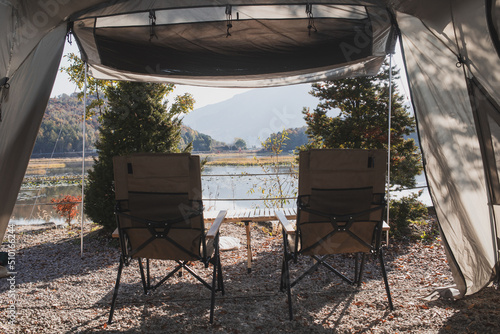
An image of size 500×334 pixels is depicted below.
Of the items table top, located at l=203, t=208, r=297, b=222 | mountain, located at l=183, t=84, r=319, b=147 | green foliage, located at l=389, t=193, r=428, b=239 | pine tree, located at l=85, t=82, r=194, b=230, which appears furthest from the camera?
mountain, located at l=183, t=84, r=319, b=147

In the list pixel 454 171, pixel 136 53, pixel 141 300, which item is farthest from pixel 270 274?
pixel 136 53

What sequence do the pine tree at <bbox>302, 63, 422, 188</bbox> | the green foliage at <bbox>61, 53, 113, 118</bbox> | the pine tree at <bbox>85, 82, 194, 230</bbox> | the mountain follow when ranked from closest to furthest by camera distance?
the pine tree at <bbox>85, 82, 194, 230</bbox>
the pine tree at <bbox>302, 63, 422, 188</bbox>
the mountain
the green foliage at <bbox>61, 53, 113, 118</bbox>

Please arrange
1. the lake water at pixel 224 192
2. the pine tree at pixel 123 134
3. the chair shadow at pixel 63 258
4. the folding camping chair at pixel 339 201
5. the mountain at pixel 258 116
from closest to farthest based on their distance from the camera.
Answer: the folding camping chair at pixel 339 201, the chair shadow at pixel 63 258, the pine tree at pixel 123 134, the mountain at pixel 258 116, the lake water at pixel 224 192

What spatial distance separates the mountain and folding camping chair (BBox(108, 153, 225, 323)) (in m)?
2.65

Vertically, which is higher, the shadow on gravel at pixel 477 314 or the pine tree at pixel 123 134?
the pine tree at pixel 123 134

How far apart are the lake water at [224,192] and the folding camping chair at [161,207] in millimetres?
3326

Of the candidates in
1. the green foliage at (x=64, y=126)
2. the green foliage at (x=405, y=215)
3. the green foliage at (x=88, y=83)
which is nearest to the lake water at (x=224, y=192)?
the green foliage at (x=64, y=126)

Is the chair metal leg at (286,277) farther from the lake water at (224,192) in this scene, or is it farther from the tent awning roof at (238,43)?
the lake water at (224,192)

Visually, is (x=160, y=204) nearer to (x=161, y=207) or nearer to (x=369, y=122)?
(x=161, y=207)

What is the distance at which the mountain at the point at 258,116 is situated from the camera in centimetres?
536

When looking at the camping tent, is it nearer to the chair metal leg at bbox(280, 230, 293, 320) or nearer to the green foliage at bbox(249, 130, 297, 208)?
the chair metal leg at bbox(280, 230, 293, 320)

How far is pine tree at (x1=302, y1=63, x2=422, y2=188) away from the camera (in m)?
4.72

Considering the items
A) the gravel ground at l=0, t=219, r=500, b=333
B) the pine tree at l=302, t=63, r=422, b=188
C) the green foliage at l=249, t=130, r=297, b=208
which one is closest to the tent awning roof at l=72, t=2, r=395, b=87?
the pine tree at l=302, t=63, r=422, b=188

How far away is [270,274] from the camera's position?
3.31 m
